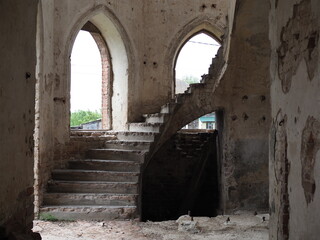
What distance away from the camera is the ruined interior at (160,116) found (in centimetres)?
297

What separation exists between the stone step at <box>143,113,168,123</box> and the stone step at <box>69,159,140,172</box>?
1.24 metres

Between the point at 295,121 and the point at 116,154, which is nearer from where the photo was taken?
the point at 295,121

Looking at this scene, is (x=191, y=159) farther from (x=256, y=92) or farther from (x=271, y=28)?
(x=271, y=28)

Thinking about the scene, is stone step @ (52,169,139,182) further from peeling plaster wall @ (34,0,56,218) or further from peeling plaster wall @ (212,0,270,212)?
peeling plaster wall @ (212,0,270,212)

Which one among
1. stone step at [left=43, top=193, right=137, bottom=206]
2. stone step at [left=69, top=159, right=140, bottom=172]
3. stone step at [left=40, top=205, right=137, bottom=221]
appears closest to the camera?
stone step at [left=40, top=205, right=137, bottom=221]

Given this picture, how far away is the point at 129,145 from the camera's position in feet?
26.1

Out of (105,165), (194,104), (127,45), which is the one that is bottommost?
(105,165)

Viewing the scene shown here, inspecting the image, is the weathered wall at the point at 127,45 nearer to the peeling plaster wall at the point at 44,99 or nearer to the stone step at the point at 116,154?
the peeling plaster wall at the point at 44,99

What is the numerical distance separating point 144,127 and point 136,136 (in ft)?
1.34

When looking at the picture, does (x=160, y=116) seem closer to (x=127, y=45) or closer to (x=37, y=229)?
(x=127, y=45)

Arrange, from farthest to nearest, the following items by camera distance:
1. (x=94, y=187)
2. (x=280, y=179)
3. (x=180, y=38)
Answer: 1. (x=180, y=38)
2. (x=94, y=187)
3. (x=280, y=179)

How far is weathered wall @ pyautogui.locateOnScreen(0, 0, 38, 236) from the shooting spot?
2.97m

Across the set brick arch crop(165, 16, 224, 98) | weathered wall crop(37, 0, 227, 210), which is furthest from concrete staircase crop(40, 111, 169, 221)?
brick arch crop(165, 16, 224, 98)

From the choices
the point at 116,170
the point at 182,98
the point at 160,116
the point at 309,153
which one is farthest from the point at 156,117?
the point at 309,153
